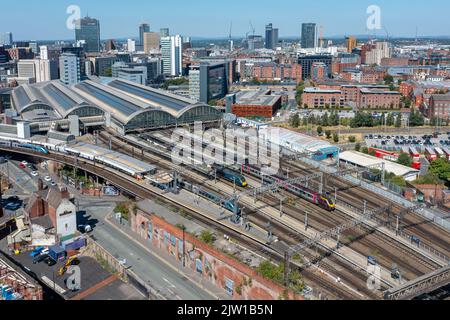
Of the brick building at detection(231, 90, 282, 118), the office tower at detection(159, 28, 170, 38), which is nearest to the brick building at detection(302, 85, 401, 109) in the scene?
the brick building at detection(231, 90, 282, 118)

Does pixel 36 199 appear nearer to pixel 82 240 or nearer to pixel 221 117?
pixel 82 240

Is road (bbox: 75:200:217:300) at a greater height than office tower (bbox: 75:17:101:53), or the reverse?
office tower (bbox: 75:17:101:53)

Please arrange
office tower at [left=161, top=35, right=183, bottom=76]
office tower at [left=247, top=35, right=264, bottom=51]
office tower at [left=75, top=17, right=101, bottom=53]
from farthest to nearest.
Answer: office tower at [left=247, top=35, right=264, bottom=51], office tower at [left=75, top=17, right=101, bottom=53], office tower at [left=161, top=35, right=183, bottom=76]

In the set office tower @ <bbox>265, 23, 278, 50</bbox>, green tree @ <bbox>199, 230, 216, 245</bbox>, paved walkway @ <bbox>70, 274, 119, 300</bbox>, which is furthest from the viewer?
office tower @ <bbox>265, 23, 278, 50</bbox>

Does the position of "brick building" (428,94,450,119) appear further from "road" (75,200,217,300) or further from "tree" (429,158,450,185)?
"road" (75,200,217,300)

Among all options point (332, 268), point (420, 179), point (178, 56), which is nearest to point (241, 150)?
point (420, 179)

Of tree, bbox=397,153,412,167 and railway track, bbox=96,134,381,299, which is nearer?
railway track, bbox=96,134,381,299

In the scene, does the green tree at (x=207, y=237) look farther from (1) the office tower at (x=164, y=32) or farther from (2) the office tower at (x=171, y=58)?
(1) the office tower at (x=164, y=32)

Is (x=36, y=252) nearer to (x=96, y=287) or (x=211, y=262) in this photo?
(x=96, y=287)
